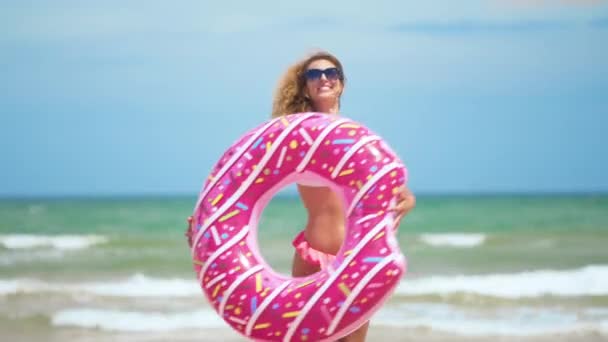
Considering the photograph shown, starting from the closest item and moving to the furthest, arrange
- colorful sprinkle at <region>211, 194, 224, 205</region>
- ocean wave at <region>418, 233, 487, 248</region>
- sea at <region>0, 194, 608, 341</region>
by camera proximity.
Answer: colorful sprinkle at <region>211, 194, 224, 205</region> < sea at <region>0, 194, 608, 341</region> < ocean wave at <region>418, 233, 487, 248</region>

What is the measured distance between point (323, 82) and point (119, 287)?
6536mm

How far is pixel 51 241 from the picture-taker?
16.0 metres

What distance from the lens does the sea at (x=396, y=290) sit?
23.1 ft

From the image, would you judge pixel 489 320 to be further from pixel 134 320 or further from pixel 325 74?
pixel 325 74

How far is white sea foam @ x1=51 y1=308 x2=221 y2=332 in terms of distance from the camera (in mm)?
7262

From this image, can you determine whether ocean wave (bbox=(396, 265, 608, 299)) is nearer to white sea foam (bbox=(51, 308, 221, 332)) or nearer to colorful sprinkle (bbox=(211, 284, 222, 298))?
white sea foam (bbox=(51, 308, 221, 332))

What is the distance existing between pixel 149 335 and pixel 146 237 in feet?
30.9

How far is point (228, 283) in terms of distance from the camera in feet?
11.7

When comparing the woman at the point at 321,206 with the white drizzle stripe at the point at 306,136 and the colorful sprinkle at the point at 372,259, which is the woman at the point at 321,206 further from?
the colorful sprinkle at the point at 372,259

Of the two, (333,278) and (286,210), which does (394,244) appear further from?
(286,210)

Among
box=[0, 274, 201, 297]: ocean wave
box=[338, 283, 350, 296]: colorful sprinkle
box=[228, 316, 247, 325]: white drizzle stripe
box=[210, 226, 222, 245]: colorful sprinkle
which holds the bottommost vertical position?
box=[0, 274, 201, 297]: ocean wave

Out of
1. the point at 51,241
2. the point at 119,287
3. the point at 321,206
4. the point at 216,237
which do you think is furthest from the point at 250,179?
the point at 51,241

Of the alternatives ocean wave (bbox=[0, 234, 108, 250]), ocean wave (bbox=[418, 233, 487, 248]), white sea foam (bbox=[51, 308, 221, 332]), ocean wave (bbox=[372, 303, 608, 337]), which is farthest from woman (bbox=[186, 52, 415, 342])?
ocean wave (bbox=[0, 234, 108, 250])

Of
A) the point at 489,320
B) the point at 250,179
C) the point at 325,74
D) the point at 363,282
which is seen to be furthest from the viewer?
the point at 489,320
